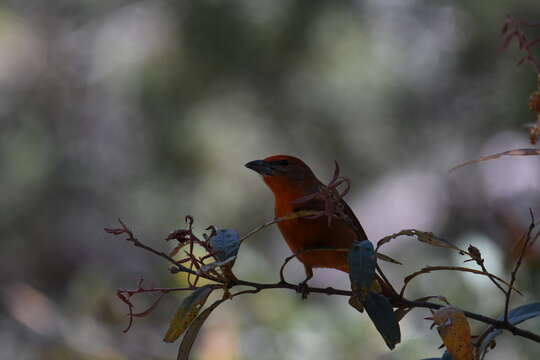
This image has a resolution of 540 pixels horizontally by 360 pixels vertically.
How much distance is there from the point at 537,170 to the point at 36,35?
17.6 feet

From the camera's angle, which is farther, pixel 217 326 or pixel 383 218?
pixel 383 218

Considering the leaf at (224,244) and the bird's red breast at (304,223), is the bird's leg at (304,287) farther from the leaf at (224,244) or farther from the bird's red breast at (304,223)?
the leaf at (224,244)

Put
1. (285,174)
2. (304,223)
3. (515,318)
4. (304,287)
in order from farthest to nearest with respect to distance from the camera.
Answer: (285,174) < (304,223) < (304,287) < (515,318)

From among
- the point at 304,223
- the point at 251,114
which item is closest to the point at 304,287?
the point at 304,223

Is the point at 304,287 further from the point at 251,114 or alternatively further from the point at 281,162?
the point at 251,114

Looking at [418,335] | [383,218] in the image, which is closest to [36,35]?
[383,218]

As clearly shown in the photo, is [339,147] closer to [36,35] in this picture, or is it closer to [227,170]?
[227,170]

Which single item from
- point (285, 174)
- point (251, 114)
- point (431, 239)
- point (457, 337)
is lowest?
point (457, 337)

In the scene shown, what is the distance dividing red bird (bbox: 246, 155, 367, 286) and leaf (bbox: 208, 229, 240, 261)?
0.72m

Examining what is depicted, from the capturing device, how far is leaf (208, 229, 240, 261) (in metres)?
1.62

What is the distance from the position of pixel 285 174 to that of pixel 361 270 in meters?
1.65

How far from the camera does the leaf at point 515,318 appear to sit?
1.60 meters

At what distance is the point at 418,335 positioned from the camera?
409 cm

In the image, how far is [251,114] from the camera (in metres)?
7.71
